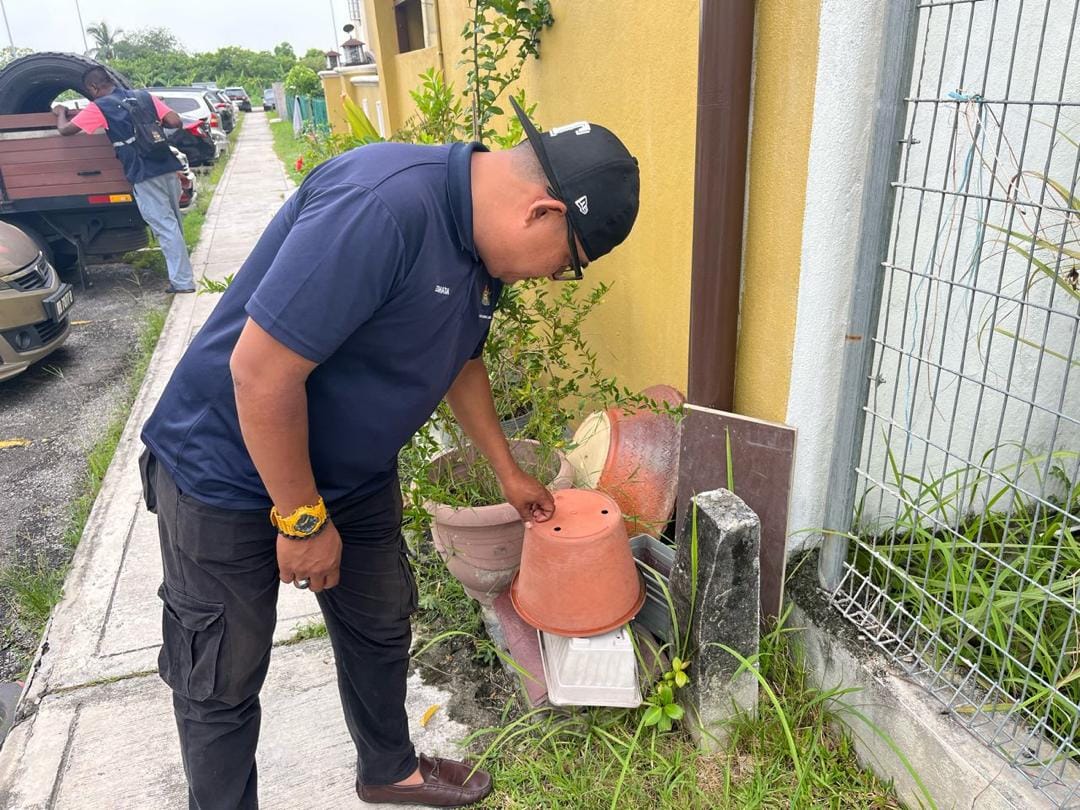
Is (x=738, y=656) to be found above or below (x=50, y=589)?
above

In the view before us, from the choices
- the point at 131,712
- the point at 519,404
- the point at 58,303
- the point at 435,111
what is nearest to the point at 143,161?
the point at 58,303

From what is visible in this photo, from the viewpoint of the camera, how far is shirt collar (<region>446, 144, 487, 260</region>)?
4.85 ft

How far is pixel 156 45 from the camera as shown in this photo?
267ft

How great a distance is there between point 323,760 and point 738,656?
4.11 ft

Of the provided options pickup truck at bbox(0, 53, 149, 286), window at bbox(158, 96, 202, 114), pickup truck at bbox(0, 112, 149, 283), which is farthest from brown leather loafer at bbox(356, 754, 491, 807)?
window at bbox(158, 96, 202, 114)

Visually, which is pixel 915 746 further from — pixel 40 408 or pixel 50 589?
pixel 40 408

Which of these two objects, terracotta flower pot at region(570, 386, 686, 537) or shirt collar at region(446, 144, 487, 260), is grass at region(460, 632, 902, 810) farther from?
shirt collar at region(446, 144, 487, 260)

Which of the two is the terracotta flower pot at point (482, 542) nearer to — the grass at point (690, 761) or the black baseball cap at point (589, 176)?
the grass at point (690, 761)

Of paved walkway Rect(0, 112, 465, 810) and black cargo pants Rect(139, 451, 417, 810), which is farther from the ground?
black cargo pants Rect(139, 451, 417, 810)

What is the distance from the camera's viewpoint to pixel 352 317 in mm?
1355

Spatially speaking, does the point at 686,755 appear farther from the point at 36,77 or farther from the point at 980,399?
the point at 36,77

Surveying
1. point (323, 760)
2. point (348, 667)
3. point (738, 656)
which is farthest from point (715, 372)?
point (323, 760)

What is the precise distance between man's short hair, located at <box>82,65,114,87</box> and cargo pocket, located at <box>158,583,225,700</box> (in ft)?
25.1

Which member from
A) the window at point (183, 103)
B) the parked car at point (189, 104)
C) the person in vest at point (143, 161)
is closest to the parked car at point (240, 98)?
the parked car at point (189, 104)
